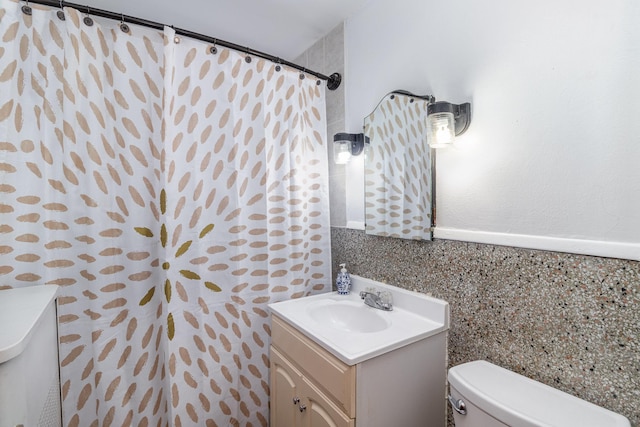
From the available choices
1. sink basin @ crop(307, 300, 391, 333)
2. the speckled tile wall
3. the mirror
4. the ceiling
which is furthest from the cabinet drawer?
the ceiling

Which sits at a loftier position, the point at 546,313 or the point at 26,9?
the point at 26,9

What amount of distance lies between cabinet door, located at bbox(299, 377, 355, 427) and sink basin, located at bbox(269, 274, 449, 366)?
207mm

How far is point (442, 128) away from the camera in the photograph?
1119 mm

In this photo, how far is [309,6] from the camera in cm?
161

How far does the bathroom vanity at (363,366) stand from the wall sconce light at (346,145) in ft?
2.47

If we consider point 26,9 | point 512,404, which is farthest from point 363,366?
point 26,9

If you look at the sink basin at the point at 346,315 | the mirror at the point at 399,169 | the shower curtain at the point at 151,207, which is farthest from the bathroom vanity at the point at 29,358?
the mirror at the point at 399,169

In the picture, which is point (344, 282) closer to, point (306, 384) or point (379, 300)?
point (379, 300)

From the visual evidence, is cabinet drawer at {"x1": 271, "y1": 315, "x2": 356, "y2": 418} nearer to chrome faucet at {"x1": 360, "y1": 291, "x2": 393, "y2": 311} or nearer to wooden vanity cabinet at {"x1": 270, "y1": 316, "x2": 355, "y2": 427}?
wooden vanity cabinet at {"x1": 270, "y1": 316, "x2": 355, "y2": 427}

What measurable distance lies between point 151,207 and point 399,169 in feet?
3.96

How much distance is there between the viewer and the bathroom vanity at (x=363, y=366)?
100cm

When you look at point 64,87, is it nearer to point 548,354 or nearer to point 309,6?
point 309,6

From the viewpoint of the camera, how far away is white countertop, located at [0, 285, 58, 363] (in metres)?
0.64

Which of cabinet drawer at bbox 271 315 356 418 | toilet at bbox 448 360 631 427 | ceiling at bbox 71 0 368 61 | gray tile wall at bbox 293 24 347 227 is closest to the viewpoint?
toilet at bbox 448 360 631 427
